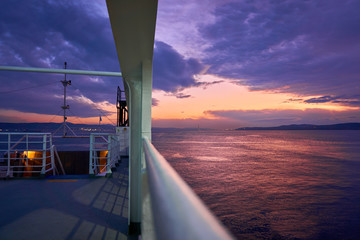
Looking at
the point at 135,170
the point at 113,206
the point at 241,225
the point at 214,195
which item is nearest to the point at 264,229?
the point at 241,225

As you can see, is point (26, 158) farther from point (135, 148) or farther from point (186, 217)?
point (186, 217)

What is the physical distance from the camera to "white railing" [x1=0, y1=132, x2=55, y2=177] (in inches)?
188

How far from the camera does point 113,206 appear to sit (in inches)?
133

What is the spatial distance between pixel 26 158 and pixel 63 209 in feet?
7.80

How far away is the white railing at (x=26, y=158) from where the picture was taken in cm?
477

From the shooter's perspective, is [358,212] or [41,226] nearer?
[41,226]

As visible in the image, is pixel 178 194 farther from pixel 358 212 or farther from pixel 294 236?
pixel 358 212

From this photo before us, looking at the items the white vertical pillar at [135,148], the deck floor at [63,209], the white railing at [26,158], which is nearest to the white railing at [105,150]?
the deck floor at [63,209]

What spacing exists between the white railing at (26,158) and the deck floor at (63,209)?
464mm

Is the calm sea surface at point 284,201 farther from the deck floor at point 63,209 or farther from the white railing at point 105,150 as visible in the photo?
the deck floor at point 63,209

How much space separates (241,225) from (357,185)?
1294 centimetres

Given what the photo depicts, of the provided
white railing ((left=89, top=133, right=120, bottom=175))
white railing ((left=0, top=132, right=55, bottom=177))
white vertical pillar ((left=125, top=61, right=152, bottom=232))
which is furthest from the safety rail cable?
white railing ((left=89, top=133, right=120, bottom=175))

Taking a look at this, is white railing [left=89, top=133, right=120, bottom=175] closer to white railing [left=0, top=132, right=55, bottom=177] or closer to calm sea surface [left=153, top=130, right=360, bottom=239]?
white railing [left=0, top=132, right=55, bottom=177]

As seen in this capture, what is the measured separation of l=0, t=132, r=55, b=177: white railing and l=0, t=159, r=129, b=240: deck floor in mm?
464
